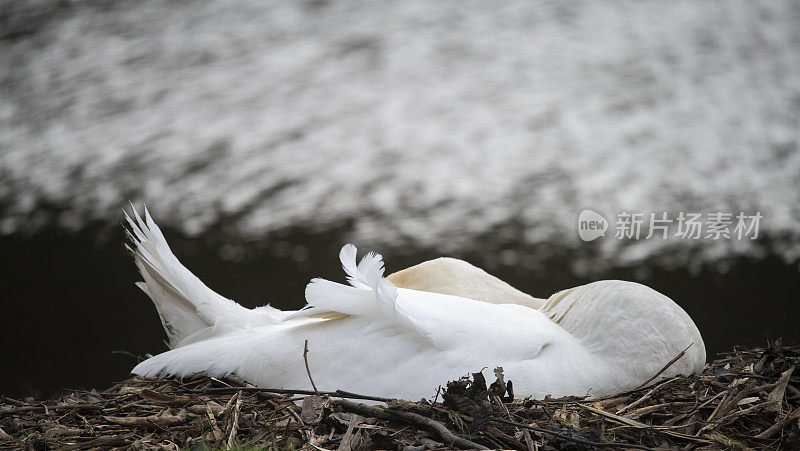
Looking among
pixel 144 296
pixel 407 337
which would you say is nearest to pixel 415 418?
pixel 407 337

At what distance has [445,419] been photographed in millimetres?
1219

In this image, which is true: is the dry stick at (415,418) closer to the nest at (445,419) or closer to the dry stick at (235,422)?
the nest at (445,419)

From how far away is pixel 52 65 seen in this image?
10.4 ft

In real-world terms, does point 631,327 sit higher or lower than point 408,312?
lower

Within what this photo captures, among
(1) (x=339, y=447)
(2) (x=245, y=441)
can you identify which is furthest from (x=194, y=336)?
(1) (x=339, y=447)

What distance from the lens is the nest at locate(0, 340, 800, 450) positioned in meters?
1.17

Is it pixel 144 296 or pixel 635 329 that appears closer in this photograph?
pixel 635 329

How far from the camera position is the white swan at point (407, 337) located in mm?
1541

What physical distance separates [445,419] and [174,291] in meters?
0.97

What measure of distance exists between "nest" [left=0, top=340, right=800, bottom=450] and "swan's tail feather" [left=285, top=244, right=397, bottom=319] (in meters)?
0.22

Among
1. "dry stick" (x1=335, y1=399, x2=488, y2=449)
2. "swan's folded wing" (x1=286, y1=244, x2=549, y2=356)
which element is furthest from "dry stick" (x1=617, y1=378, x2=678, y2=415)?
"dry stick" (x1=335, y1=399, x2=488, y2=449)

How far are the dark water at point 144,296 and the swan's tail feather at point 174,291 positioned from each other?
907mm

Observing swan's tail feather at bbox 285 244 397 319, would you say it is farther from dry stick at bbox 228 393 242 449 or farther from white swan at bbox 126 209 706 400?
dry stick at bbox 228 393 242 449

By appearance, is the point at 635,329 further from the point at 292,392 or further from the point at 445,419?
the point at 292,392
